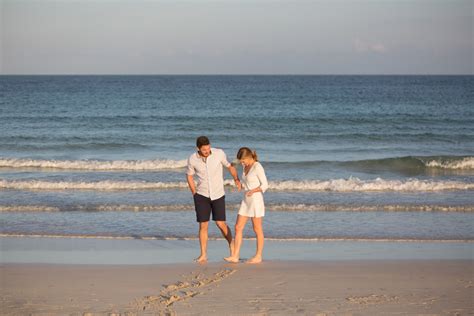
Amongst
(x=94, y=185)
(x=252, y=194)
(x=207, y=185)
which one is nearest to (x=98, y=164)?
(x=94, y=185)

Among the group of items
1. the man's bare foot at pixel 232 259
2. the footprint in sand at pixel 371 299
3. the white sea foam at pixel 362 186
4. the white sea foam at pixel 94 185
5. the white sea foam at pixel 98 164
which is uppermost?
the white sea foam at pixel 98 164

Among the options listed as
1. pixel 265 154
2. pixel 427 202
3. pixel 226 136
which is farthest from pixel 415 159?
pixel 226 136

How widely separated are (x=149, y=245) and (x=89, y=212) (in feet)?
11.0

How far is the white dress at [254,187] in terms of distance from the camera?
8.69m

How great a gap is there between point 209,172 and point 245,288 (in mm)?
1970

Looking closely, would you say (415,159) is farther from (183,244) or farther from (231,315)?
(231,315)

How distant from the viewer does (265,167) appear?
64.6ft

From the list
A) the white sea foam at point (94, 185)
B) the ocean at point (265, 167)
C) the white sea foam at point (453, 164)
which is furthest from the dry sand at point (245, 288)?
the white sea foam at point (453, 164)

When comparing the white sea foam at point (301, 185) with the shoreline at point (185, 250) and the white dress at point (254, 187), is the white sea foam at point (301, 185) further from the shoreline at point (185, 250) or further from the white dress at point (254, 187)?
the white dress at point (254, 187)

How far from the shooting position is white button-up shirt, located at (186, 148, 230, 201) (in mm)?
8906

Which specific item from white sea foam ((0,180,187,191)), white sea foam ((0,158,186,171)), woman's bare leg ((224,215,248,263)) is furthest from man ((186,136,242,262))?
white sea foam ((0,158,186,171))

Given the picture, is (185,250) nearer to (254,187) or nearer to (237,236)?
(237,236)

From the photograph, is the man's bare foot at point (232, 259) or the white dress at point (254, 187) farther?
the man's bare foot at point (232, 259)

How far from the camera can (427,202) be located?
14.2 m
